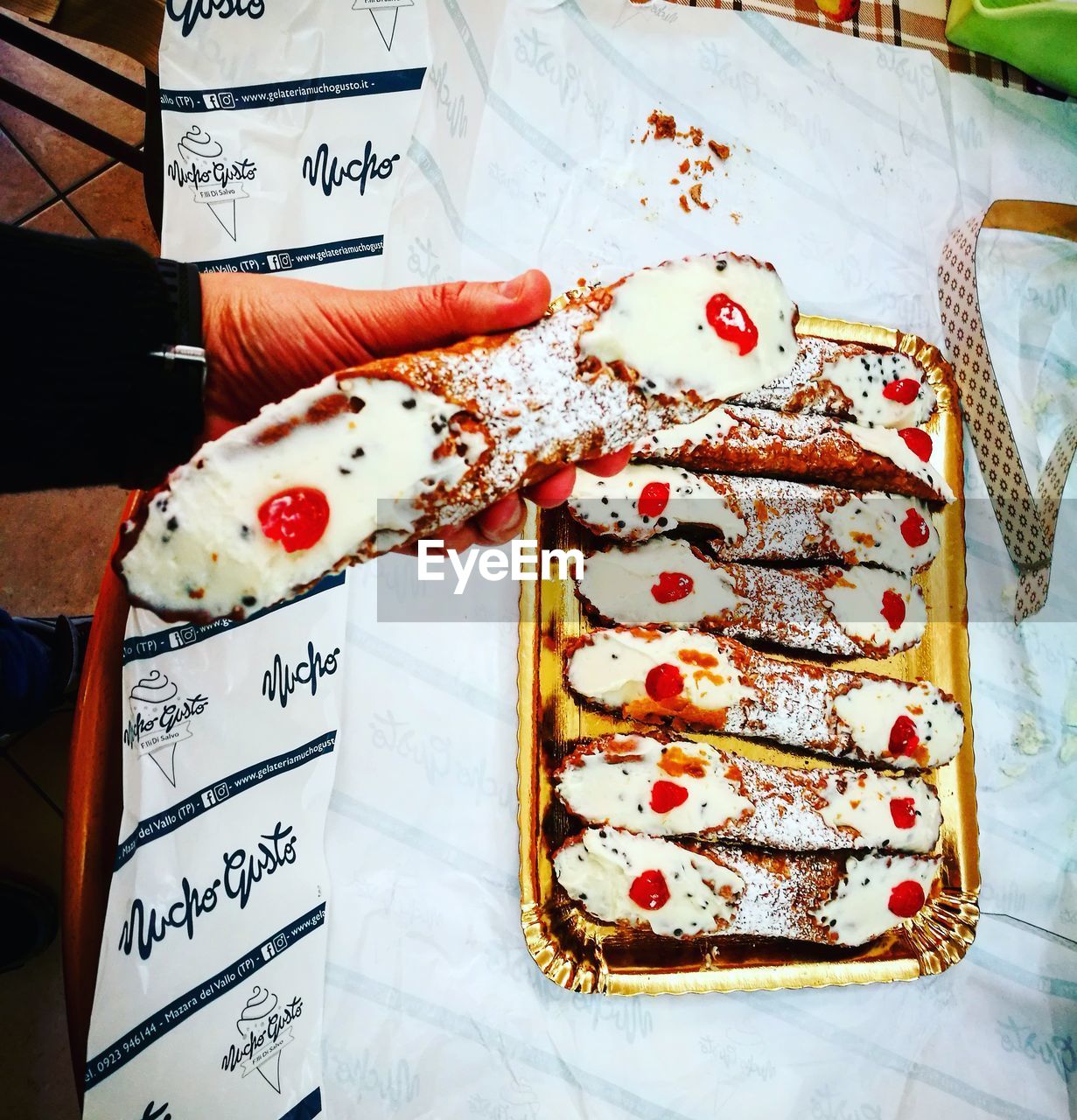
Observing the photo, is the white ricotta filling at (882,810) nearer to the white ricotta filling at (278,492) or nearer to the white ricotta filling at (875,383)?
the white ricotta filling at (875,383)

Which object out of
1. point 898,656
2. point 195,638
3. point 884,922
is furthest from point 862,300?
point 195,638

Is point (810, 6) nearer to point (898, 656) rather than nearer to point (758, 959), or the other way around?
point (898, 656)

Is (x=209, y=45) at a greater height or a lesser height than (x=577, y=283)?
greater

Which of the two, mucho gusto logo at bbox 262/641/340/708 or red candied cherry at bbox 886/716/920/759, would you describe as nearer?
mucho gusto logo at bbox 262/641/340/708

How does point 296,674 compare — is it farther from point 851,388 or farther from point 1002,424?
point 1002,424

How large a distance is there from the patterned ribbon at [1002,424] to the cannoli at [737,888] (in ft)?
3.41

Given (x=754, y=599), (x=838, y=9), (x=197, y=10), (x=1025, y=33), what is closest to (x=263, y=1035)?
(x=754, y=599)

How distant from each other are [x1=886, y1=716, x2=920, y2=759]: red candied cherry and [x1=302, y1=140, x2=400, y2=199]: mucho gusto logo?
222 centimetres

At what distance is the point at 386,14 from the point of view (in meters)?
2.39

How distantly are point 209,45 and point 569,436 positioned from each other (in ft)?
5.37

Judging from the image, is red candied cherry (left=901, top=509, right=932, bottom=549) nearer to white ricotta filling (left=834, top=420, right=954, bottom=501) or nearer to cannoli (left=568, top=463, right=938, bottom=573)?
cannoli (left=568, top=463, right=938, bottom=573)

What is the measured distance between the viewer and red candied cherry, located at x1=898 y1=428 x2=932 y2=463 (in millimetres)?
2697

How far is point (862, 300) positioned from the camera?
2.89 m

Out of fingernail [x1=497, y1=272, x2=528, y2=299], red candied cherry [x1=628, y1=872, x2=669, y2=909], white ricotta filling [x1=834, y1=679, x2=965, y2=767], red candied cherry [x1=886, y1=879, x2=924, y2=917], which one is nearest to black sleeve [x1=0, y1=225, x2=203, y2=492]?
fingernail [x1=497, y1=272, x2=528, y2=299]
